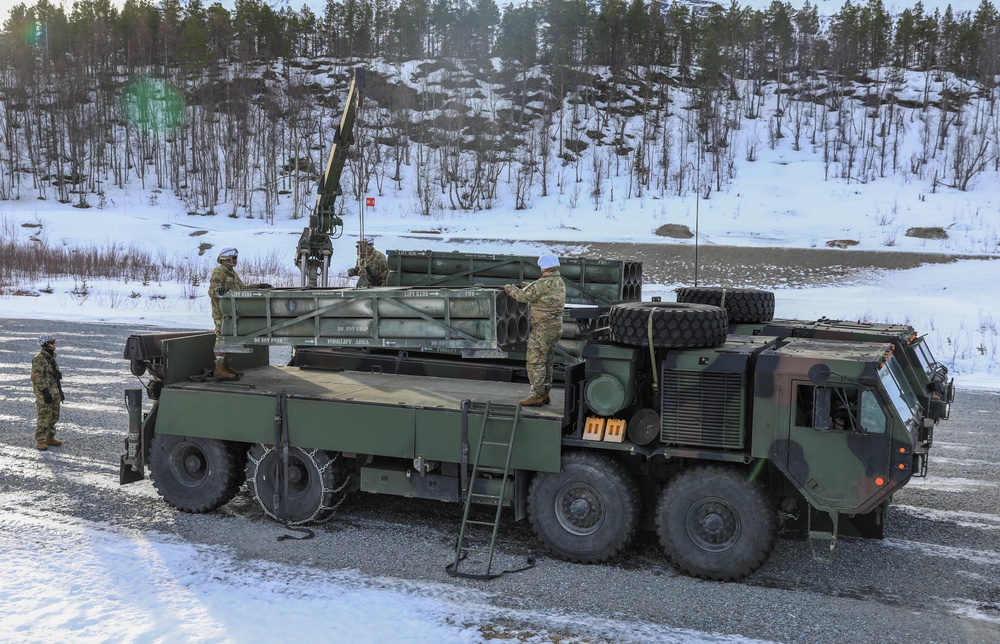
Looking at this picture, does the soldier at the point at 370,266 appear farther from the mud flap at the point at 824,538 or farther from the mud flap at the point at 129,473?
the mud flap at the point at 824,538

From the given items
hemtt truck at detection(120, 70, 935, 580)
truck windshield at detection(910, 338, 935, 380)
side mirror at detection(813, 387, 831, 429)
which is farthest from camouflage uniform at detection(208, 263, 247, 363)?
truck windshield at detection(910, 338, 935, 380)

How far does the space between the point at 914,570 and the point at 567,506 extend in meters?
3.21

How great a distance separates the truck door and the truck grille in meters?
0.44

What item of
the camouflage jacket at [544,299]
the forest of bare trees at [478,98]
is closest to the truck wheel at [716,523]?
the camouflage jacket at [544,299]

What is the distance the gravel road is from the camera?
6695 millimetres

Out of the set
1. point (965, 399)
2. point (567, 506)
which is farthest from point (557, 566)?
point (965, 399)

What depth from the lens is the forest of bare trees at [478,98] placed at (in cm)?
5266

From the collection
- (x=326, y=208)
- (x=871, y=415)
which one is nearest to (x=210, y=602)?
(x=871, y=415)

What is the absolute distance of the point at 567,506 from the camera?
25.8 feet

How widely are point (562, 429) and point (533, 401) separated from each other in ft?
2.37

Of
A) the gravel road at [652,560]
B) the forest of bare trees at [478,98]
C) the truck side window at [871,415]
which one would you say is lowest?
the gravel road at [652,560]

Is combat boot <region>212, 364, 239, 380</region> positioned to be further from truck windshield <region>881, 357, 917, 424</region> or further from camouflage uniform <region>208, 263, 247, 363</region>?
truck windshield <region>881, 357, 917, 424</region>

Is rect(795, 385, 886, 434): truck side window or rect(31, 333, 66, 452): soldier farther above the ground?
rect(795, 385, 886, 434): truck side window

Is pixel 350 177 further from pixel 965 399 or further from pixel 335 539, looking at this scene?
pixel 335 539
